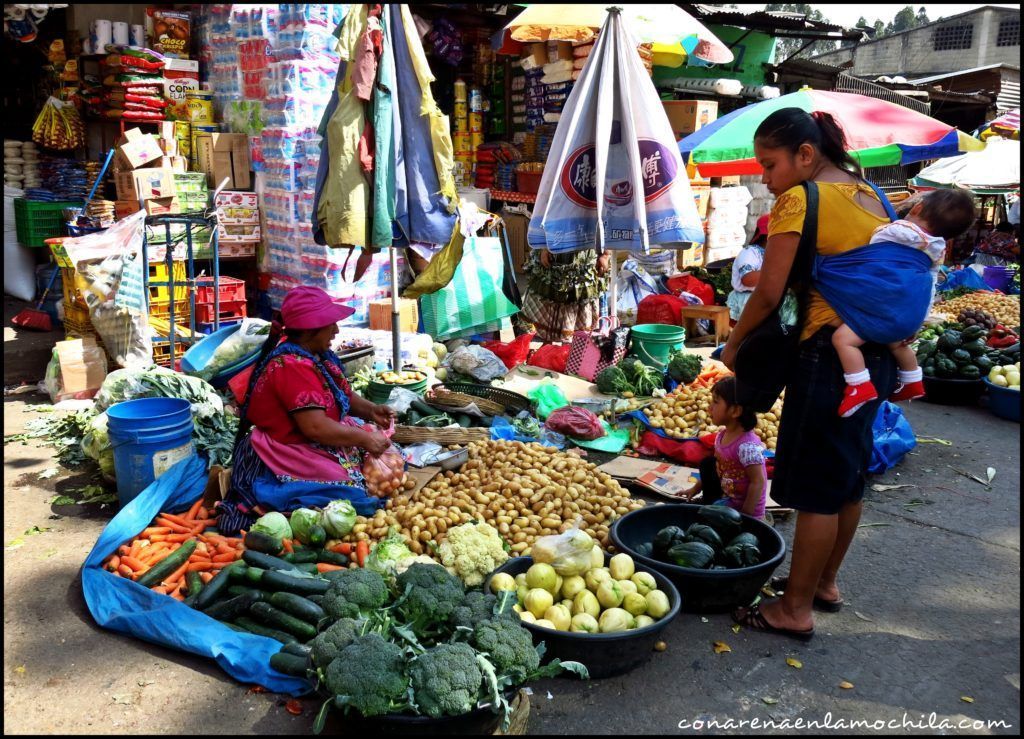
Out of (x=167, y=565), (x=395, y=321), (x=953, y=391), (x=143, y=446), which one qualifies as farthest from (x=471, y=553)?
(x=953, y=391)

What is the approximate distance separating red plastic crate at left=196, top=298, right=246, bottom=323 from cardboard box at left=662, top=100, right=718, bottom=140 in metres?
6.06

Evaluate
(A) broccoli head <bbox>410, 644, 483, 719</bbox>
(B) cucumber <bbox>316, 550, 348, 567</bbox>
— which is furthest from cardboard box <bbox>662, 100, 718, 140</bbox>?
(A) broccoli head <bbox>410, 644, 483, 719</bbox>

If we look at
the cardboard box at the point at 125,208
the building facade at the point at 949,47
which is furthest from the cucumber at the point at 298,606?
the building facade at the point at 949,47

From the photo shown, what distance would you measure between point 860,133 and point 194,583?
20.8ft

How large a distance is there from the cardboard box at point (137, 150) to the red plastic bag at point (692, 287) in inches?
244

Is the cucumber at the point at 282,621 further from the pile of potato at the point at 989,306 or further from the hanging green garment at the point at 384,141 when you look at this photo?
the pile of potato at the point at 989,306

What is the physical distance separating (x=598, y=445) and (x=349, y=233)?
2403 mm

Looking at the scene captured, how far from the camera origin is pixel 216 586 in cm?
340

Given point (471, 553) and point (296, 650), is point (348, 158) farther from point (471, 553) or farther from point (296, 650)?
point (296, 650)

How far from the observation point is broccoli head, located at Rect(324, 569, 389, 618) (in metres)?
2.93

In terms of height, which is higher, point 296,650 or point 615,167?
point 615,167

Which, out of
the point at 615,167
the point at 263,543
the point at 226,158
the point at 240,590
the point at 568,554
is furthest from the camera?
the point at 226,158

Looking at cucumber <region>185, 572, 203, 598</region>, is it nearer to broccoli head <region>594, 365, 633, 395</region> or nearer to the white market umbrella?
broccoli head <region>594, 365, 633, 395</region>

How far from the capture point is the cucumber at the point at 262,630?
3141mm
